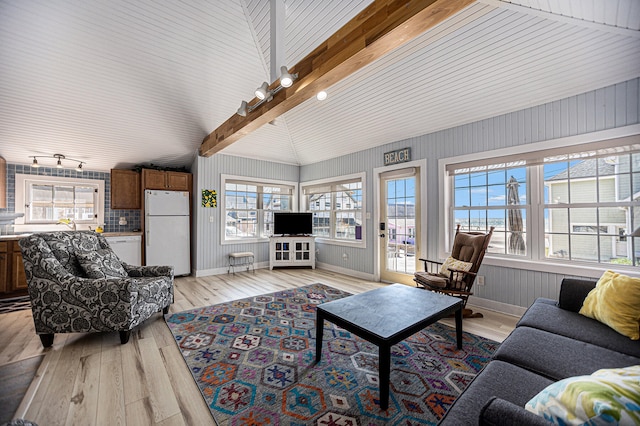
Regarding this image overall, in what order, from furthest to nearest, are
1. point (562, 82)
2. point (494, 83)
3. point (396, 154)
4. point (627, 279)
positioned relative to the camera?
point (396, 154), point (494, 83), point (562, 82), point (627, 279)

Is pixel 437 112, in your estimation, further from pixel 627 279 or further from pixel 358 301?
pixel 358 301

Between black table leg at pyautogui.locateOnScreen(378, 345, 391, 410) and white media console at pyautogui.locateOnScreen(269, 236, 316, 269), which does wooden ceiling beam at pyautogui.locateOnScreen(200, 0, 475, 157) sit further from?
white media console at pyautogui.locateOnScreen(269, 236, 316, 269)

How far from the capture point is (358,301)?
2.22m

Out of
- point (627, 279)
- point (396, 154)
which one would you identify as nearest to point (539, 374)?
point (627, 279)

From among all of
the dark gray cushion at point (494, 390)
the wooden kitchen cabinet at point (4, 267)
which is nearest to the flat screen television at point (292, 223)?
the wooden kitchen cabinet at point (4, 267)

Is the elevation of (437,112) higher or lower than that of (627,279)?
higher

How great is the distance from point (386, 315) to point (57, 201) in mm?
6276

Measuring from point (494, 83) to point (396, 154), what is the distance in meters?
1.66

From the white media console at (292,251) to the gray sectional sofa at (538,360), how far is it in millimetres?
4216

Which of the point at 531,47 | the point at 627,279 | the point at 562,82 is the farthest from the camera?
the point at 562,82

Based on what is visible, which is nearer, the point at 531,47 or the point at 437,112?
the point at 531,47

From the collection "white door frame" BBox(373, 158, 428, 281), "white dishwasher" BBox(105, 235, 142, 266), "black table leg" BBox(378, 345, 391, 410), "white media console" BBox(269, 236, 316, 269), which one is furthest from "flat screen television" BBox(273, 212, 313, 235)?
"black table leg" BBox(378, 345, 391, 410)

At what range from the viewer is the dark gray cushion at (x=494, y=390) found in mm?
948

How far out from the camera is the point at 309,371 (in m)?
1.94
